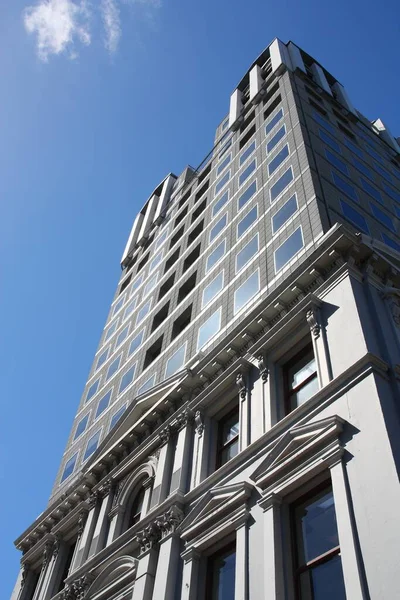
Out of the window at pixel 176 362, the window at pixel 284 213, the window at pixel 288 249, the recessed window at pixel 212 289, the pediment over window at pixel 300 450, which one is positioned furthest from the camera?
the recessed window at pixel 212 289

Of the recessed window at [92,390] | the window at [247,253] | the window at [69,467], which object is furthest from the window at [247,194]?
the window at [69,467]

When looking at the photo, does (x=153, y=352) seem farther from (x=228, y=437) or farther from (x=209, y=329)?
(x=228, y=437)

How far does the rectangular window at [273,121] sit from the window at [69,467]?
794 inches

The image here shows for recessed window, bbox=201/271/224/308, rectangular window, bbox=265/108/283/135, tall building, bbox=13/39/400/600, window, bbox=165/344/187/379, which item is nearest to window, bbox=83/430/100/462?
tall building, bbox=13/39/400/600

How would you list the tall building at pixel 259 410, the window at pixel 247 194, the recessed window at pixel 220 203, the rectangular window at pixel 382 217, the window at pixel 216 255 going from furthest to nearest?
the recessed window at pixel 220 203
the window at pixel 247 194
the window at pixel 216 255
the rectangular window at pixel 382 217
the tall building at pixel 259 410

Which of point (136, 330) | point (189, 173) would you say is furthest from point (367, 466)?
point (189, 173)

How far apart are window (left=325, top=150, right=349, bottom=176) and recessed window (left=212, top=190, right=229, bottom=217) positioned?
6.44 m

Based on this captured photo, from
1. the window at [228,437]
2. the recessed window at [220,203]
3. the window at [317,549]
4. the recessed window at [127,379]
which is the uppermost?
the recessed window at [220,203]

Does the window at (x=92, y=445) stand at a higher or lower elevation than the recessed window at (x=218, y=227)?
lower

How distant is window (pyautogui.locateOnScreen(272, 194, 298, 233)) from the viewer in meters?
23.5

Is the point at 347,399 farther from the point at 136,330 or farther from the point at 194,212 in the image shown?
the point at 194,212

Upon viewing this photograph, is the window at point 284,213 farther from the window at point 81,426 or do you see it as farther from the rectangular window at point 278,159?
the window at point 81,426

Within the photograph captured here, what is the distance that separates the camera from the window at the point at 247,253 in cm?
2472

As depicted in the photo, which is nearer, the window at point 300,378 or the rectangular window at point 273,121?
the window at point 300,378
